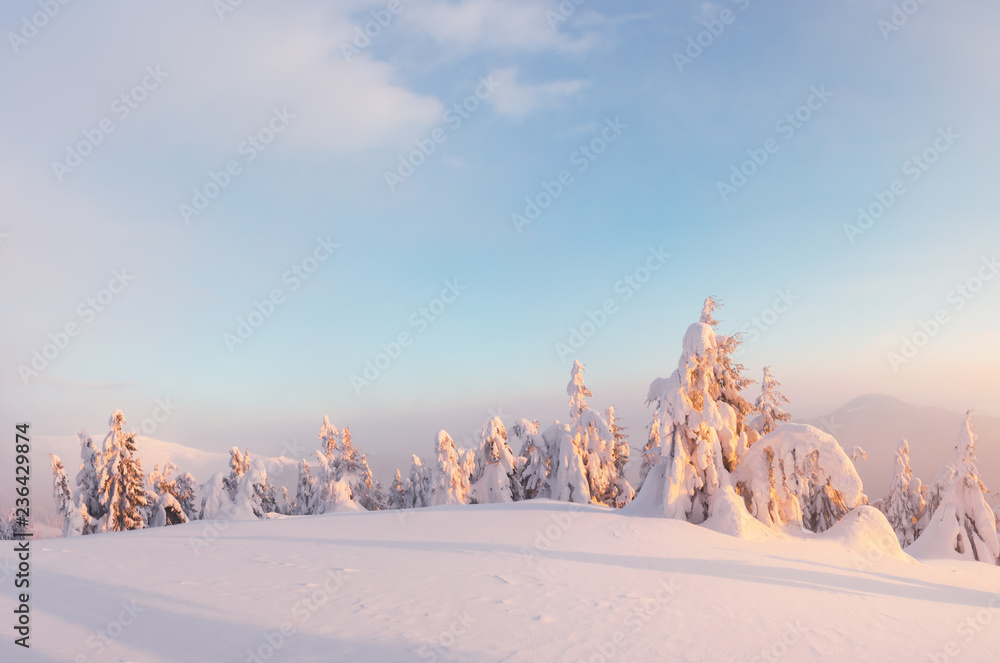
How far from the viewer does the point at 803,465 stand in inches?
582

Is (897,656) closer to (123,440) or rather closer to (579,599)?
(579,599)

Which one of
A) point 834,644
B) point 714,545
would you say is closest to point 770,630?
point 834,644

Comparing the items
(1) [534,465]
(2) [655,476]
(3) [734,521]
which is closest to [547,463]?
(1) [534,465]

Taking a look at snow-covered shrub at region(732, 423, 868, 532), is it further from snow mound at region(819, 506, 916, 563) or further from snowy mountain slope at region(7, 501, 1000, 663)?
snowy mountain slope at region(7, 501, 1000, 663)

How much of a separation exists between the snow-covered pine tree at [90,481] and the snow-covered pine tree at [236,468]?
1159 cm

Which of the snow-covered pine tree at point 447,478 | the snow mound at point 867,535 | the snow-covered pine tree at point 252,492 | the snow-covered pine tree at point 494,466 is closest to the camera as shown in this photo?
the snow mound at point 867,535

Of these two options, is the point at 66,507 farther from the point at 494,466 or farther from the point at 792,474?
the point at 792,474

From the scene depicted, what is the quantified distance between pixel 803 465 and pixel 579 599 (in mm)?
10728

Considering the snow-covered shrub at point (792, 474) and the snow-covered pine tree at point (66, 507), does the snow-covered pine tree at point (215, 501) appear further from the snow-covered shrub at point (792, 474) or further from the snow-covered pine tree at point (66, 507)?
the snow-covered shrub at point (792, 474)

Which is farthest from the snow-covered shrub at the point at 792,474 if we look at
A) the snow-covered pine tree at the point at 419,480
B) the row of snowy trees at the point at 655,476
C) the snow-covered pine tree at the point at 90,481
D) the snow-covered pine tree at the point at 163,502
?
the snow-covered pine tree at the point at 163,502

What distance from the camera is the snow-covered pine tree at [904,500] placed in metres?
33.3

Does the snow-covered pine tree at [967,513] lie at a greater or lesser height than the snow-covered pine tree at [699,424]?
lesser

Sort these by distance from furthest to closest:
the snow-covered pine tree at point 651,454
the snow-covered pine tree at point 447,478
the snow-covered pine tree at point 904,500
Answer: the snow-covered pine tree at point 447,478 < the snow-covered pine tree at point 904,500 < the snow-covered pine tree at point 651,454

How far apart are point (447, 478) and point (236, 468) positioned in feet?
67.6
